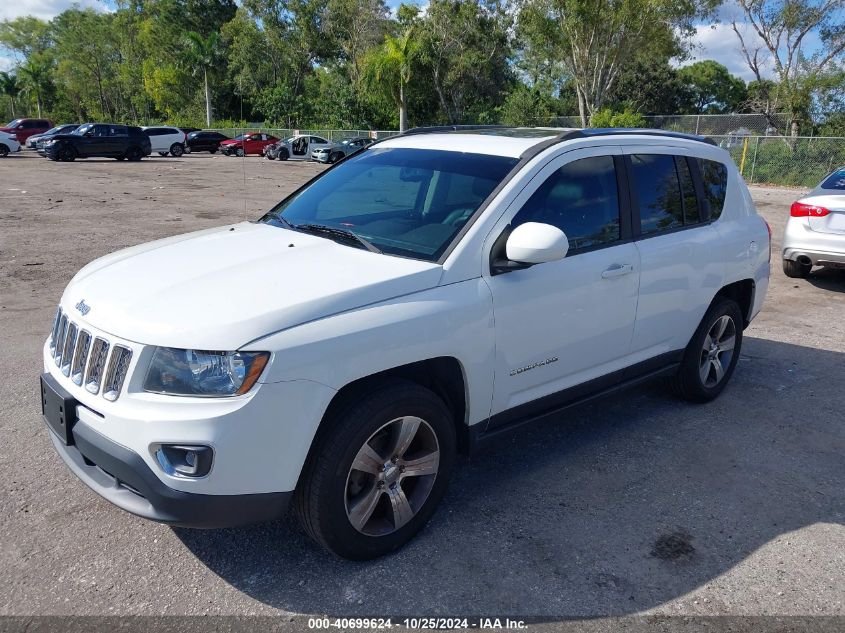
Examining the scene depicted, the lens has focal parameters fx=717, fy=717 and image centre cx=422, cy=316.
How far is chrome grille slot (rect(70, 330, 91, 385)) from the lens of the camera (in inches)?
118

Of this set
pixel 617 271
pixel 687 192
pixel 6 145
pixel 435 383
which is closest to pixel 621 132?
pixel 687 192

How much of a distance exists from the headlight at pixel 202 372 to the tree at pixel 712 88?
207 ft

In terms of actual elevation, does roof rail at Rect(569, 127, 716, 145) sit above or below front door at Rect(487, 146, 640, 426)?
above

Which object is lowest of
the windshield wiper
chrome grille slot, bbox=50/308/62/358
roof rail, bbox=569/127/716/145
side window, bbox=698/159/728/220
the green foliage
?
chrome grille slot, bbox=50/308/62/358

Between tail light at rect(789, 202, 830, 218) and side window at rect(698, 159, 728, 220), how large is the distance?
14.3ft

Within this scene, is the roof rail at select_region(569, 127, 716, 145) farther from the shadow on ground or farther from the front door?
the shadow on ground

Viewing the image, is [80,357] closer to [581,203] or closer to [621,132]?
[581,203]

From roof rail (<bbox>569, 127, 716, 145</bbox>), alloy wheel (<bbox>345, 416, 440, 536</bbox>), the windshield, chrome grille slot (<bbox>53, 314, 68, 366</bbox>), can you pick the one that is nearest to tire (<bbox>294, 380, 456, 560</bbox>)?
alloy wheel (<bbox>345, 416, 440, 536</bbox>)

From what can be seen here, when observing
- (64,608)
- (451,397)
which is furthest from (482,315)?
(64,608)

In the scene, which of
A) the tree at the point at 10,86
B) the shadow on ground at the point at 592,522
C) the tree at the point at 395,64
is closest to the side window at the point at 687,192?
the shadow on ground at the point at 592,522

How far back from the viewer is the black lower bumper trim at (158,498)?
2.67 m

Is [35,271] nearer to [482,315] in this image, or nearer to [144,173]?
[482,315]

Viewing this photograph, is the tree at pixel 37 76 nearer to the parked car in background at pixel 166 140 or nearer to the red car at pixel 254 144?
the parked car in background at pixel 166 140

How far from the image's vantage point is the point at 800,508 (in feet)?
12.6
